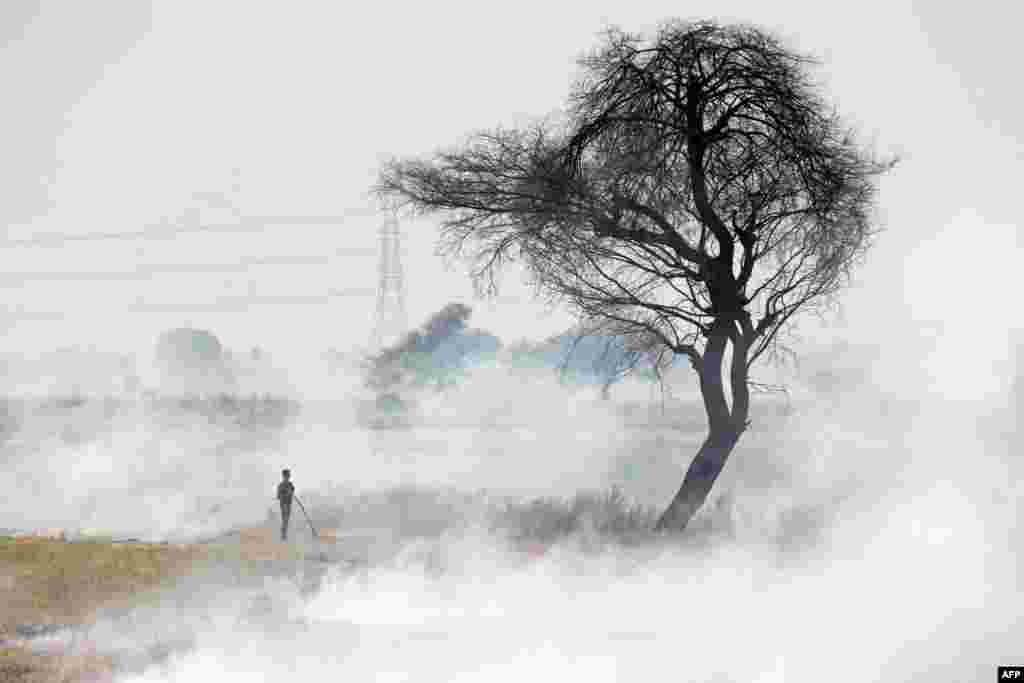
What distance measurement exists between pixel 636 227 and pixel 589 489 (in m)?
6.78

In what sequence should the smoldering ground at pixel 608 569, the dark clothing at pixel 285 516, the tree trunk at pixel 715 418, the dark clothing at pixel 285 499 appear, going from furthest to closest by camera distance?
the dark clothing at pixel 285 499 < the dark clothing at pixel 285 516 < the tree trunk at pixel 715 418 < the smoldering ground at pixel 608 569

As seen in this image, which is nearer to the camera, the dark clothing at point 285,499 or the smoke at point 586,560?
the smoke at point 586,560

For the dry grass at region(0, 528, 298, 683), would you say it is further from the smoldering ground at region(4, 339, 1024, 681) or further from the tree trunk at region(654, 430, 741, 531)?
the tree trunk at region(654, 430, 741, 531)

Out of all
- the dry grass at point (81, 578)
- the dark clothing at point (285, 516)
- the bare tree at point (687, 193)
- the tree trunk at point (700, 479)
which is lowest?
the dry grass at point (81, 578)

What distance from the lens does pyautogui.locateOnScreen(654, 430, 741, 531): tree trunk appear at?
815 inches

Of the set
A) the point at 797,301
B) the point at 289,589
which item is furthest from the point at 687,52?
the point at 289,589

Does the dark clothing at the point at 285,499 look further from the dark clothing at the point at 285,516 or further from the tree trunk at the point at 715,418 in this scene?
the tree trunk at the point at 715,418

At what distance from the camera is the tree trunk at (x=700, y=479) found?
815 inches

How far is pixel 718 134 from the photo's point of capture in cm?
1975

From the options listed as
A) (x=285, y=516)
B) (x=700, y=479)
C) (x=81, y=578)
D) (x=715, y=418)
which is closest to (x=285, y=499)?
(x=285, y=516)

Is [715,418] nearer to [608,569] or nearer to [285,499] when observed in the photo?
[608,569]

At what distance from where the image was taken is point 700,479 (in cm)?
2073

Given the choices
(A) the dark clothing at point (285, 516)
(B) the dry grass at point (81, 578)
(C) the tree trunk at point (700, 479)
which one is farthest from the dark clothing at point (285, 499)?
(C) the tree trunk at point (700, 479)

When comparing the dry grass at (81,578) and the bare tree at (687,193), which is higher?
the bare tree at (687,193)
